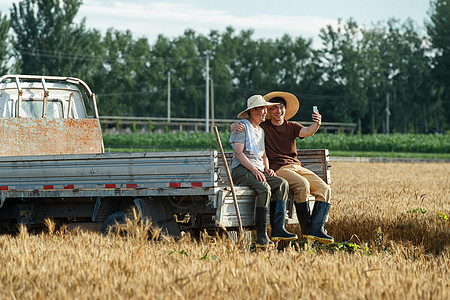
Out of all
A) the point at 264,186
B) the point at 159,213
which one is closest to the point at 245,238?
the point at 264,186

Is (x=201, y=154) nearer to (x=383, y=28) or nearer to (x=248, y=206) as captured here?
(x=248, y=206)

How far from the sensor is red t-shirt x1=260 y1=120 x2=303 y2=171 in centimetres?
845

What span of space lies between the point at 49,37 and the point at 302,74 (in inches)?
1847

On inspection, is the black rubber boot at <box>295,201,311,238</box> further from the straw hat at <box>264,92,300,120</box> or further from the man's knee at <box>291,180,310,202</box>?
the straw hat at <box>264,92,300,120</box>

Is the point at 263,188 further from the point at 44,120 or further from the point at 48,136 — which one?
the point at 44,120

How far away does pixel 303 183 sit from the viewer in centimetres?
800

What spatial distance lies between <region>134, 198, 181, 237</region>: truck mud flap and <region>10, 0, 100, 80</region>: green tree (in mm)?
65331

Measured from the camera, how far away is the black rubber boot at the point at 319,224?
7.74 metres

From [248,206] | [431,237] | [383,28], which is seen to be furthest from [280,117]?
[383,28]

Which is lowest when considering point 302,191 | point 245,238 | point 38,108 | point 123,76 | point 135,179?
point 245,238

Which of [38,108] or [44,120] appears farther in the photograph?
[38,108]

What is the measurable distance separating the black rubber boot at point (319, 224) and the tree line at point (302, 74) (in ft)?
241

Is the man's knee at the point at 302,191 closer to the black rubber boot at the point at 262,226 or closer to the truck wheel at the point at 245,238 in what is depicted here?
the black rubber boot at the point at 262,226

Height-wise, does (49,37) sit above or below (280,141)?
above
